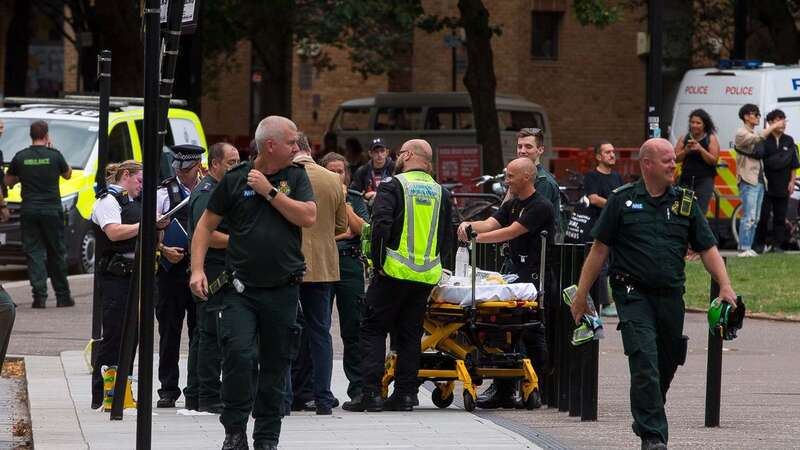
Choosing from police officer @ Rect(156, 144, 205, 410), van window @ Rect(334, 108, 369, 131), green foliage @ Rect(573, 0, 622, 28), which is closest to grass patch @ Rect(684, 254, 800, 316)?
police officer @ Rect(156, 144, 205, 410)

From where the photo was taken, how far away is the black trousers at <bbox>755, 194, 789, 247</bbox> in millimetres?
22422

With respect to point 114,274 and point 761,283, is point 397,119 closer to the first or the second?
point 761,283

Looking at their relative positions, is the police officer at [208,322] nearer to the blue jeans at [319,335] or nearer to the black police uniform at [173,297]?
the black police uniform at [173,297]

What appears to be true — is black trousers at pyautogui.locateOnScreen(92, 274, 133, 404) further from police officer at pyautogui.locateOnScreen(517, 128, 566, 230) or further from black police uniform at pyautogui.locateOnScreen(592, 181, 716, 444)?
black police uniform at pyautogui.locateOnScreen(592, 181, 716, 444)

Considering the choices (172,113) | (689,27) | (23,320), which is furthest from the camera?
→ (689,27)

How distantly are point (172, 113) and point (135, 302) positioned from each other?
1214cm

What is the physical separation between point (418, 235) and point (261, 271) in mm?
2363

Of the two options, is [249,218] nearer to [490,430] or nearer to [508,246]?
[490,430]

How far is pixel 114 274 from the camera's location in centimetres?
1073

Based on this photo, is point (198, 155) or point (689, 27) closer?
point (198, 155)

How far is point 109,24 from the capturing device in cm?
2797

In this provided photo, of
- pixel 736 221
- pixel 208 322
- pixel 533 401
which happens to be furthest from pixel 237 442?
pixel 736 221

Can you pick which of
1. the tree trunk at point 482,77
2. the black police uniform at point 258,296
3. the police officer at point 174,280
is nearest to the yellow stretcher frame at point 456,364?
the police officer at point 174,280

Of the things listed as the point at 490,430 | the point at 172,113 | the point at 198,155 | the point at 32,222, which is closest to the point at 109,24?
the point at 172,113
